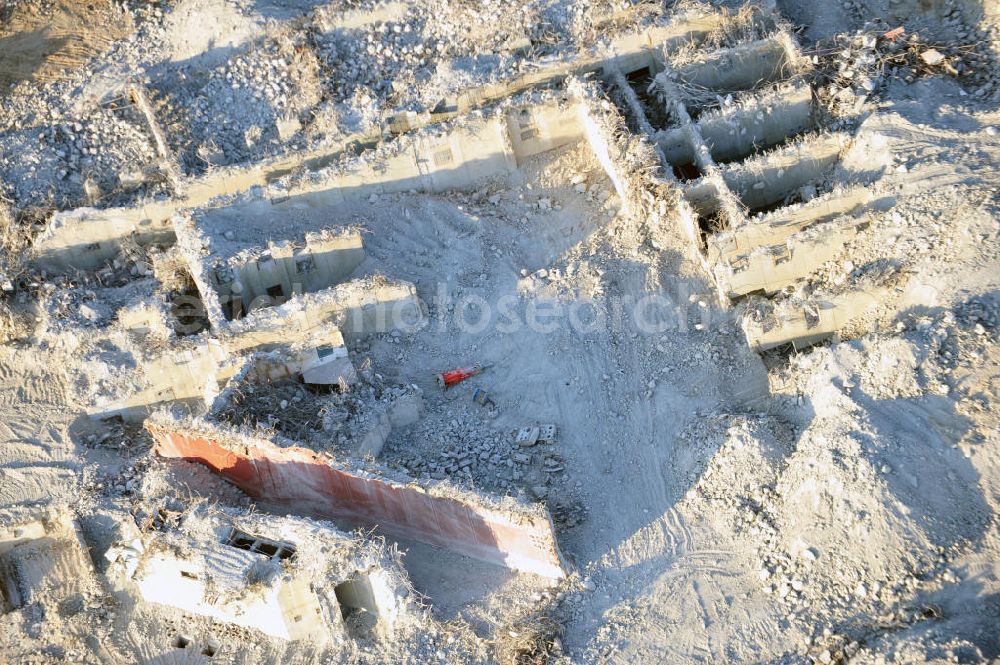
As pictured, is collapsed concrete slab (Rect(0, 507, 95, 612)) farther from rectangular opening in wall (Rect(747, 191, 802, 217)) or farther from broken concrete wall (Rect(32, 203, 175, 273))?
rectangular opening in wall (Rect(747, 191, 802, 217))

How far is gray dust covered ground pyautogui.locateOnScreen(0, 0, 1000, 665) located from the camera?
14938mm

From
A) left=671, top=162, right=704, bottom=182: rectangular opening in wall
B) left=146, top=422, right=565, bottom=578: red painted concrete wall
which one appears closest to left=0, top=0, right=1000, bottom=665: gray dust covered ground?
left=671, top=162, right=704, bottom=182: rectangular opening in wall

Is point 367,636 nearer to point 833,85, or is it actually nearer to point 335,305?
point 335,305

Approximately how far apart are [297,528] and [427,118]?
8563mm

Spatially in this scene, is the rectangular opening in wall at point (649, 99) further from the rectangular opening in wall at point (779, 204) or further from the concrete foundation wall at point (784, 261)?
the concrete foundation wall at point (784, 261)

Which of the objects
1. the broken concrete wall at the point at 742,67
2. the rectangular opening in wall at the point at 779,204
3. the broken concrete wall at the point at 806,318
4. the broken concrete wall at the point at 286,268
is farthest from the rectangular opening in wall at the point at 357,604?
the broken concrete wall at the point at 742,67

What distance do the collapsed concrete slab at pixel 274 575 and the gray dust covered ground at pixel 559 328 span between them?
0.18m

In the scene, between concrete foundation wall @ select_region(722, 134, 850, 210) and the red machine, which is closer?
the red machine


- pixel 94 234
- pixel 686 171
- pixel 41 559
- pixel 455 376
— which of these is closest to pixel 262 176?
pixel 94 234

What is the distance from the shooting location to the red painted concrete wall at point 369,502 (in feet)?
51.1

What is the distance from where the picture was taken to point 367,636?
1554 cm

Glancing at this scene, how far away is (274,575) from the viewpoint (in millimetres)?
15453

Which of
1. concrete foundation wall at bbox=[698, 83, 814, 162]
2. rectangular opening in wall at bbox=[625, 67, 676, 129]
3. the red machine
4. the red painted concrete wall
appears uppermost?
rectangular opening in wall at bbox=[625, 67, 676, 129]

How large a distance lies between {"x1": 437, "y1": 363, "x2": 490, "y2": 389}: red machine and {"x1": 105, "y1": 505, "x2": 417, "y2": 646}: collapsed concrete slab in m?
3.45
